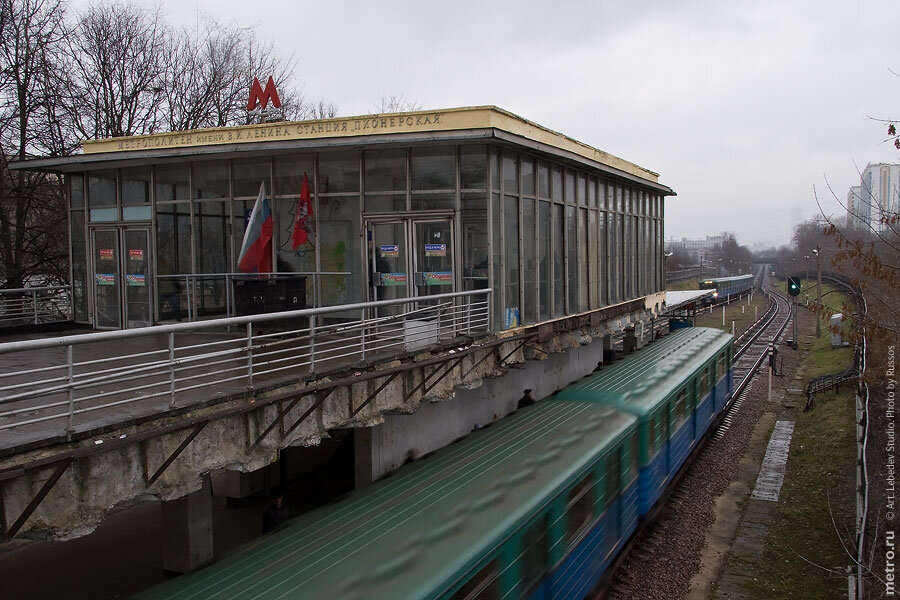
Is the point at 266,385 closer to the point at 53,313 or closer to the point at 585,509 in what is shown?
the point at 585,509

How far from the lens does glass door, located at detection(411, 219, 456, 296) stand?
1202cm

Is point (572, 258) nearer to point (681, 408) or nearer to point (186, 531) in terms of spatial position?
point (681, 408)

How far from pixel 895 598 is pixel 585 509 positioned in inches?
198

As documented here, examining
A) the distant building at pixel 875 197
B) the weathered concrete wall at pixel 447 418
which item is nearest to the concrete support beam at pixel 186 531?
the weathered concrete wall at pixel 447 418

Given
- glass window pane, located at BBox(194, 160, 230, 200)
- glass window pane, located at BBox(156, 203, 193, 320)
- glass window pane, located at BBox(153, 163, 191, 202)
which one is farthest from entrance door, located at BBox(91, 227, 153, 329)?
glass window pane, located at BBox(194, 160, 230, 200)

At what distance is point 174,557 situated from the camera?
9211mm

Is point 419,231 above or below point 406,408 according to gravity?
above

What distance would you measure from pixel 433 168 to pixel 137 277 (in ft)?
21.9

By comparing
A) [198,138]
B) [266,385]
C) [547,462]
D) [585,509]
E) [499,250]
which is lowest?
[585,509]

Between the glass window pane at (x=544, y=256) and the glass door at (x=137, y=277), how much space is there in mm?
7909

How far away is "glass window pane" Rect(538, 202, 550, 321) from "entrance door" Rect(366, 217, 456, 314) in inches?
104

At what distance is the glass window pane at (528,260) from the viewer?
13.1 m

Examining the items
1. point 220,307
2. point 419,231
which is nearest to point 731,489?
point 419,231

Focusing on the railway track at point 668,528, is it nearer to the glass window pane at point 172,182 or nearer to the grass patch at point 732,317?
the glass window pane at point 172,182
